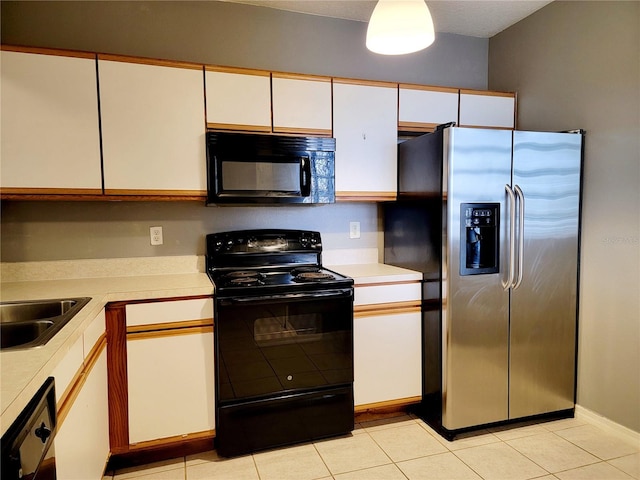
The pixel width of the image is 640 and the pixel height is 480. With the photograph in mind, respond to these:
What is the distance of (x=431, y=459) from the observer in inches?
86.7

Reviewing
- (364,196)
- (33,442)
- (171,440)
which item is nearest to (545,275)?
(364,196)

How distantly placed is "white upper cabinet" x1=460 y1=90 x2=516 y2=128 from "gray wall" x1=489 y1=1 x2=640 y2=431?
0.27 meters

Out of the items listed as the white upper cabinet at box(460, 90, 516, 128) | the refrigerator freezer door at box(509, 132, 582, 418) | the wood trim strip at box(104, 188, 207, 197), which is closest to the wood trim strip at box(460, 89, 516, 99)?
the white upper cabinet at box(460, 90, 516, 128)

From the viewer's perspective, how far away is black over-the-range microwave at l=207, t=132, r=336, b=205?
2.38 meters

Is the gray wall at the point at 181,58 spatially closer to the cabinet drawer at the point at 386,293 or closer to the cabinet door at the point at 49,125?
the cabinet door at the point at 49,125

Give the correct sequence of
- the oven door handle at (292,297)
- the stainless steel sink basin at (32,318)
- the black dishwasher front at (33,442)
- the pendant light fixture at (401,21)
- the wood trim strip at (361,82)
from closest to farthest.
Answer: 1. the black dishwasher front at (33,442)
2. the stainless steel sink basin at (32,318)
3. the pendant light fixture at (401,21)
4. the oven door handle at (292,297)
5. the wood trim strip at (361,82)

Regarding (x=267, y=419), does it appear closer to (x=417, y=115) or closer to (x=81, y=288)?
(x=81, y=288)

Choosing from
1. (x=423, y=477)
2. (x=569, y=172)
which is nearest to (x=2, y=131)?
(x=423, y=477)

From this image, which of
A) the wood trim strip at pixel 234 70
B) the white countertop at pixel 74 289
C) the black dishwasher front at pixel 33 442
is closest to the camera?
the black dishwasher front at pixel 33 442

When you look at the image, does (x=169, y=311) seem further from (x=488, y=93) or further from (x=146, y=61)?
(x=488, y=93)

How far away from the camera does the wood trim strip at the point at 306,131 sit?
250 centimetres

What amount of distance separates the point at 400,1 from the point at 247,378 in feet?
6.17

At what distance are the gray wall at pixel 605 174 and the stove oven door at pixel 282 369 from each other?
4.76ft

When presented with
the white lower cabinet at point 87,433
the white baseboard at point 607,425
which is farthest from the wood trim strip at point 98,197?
the white baseboard at point 607,425
